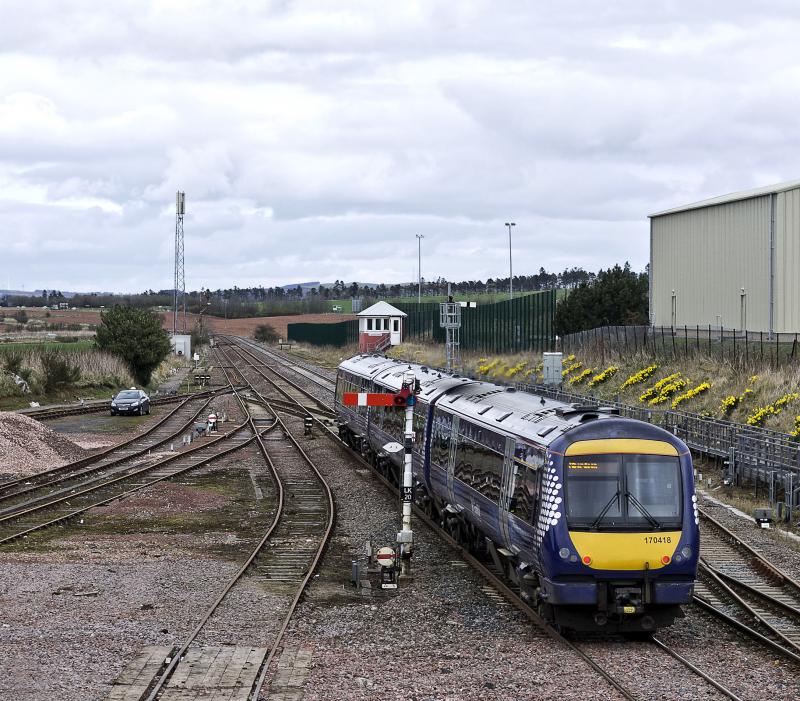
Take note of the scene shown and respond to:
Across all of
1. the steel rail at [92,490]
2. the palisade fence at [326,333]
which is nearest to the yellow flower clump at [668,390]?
the steel rail at [92,490]

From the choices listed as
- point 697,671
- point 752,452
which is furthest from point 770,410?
point 697,671

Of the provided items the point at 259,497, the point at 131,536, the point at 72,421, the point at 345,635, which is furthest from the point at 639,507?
the point at 72,421

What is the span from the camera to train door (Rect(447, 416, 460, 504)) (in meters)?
20.1

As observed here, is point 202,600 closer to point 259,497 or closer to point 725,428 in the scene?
point 259,497

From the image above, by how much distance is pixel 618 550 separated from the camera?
13.4m

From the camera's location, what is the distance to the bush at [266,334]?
16923 centimetres

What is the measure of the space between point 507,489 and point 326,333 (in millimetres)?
119821

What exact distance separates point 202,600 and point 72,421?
1389 inches

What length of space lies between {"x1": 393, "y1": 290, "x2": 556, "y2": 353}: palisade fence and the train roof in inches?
1550

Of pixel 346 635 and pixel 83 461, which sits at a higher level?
pixel 346 635

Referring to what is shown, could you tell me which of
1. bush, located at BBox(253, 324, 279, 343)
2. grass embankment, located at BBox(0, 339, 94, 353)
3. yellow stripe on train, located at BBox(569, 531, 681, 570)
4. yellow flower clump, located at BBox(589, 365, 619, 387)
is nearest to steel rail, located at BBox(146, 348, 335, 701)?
yellow stripe on train, located at BBox(569, 531, 681, 570)

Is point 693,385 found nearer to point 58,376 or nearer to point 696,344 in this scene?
point 696,344

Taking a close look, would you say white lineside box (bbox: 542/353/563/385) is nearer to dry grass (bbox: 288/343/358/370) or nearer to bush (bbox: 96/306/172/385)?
bush (bbox: 96/306/172/385)

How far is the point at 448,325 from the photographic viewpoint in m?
49.5
